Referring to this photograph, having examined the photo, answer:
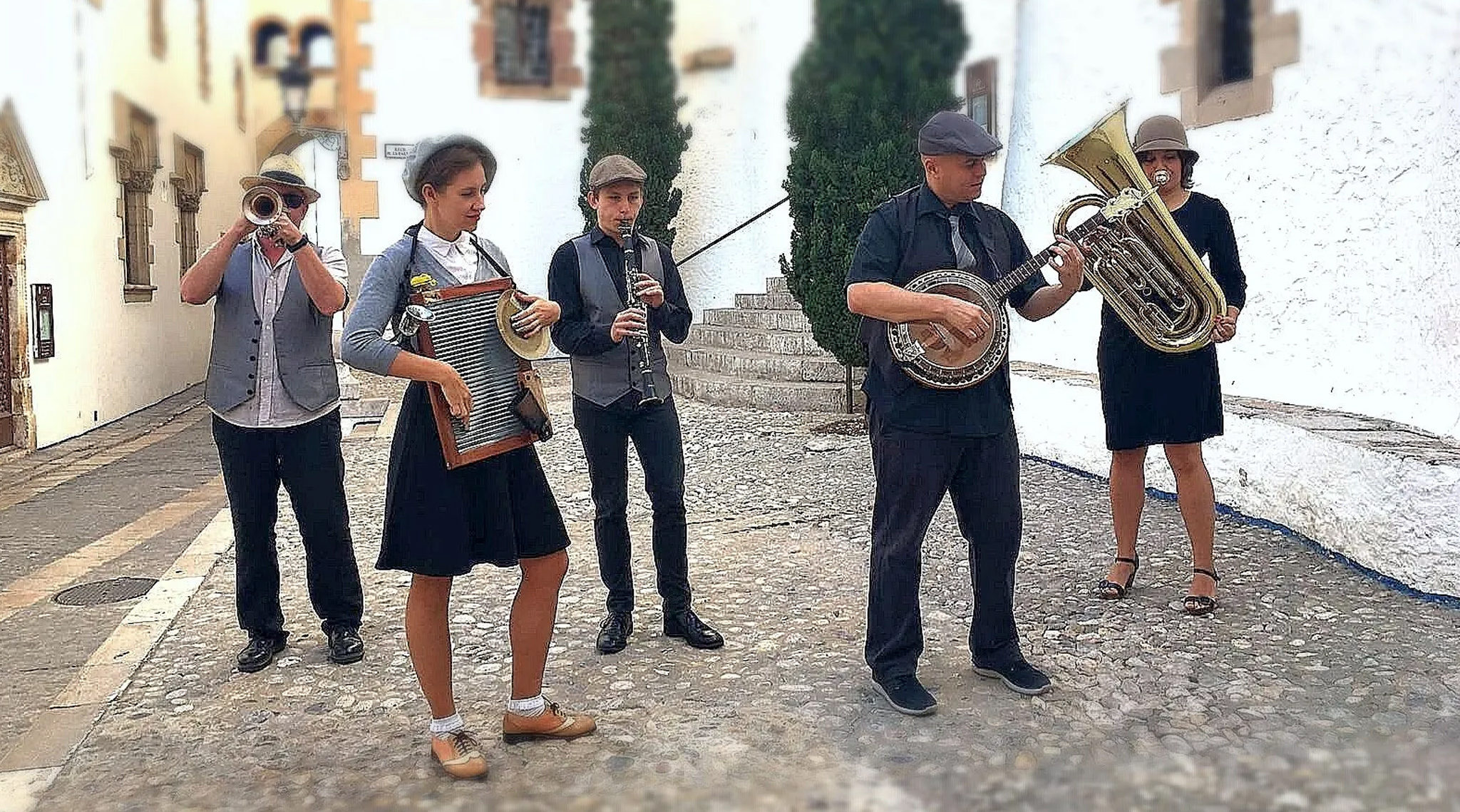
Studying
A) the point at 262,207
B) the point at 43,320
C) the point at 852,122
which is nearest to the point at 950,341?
the point at 262,207

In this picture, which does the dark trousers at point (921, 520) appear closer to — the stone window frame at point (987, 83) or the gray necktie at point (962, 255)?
the gray necktie at point (962, 255)

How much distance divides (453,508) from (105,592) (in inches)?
114

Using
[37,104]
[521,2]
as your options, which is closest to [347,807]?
[521,2]

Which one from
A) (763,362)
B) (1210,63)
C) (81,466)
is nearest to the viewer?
(1210,63)

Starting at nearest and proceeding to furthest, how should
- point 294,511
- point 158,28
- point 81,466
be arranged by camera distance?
point 294,511, point 158,28, point 81,466

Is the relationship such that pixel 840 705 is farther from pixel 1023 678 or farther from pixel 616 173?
pixel 616 173

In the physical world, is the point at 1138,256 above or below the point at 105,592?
above

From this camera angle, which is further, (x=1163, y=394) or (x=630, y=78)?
(x=630, y=78)

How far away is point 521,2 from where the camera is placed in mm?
4020

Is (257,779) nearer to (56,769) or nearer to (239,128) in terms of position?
(56,769)

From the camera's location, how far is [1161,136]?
387 cm

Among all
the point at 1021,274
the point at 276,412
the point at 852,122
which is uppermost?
the point at 852,122

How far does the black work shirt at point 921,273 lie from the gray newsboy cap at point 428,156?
939mm

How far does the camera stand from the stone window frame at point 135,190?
10.2m
